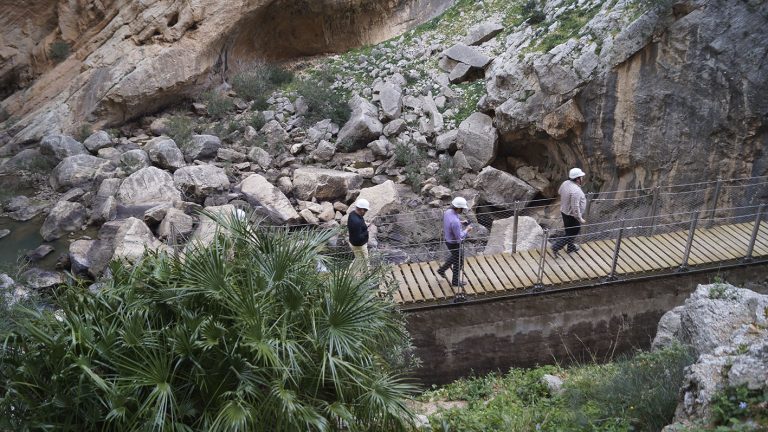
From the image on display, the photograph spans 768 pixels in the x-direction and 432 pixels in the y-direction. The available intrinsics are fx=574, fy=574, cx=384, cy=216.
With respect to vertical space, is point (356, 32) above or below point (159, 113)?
above

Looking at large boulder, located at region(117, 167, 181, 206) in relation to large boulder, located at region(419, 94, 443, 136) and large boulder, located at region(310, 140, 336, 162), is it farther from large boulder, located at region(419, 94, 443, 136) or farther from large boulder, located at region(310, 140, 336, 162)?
large boulder, located at region(419, 94, 443, 136)

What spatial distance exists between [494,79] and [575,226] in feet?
29.4

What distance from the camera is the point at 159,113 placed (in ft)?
69.5

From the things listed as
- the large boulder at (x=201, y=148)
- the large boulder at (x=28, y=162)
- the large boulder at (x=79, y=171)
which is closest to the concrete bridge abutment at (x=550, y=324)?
the large boulder at (x=201, y=148)

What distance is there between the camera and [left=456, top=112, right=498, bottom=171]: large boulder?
1698 centimetres

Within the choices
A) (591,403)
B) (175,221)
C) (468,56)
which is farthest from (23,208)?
(591,403)

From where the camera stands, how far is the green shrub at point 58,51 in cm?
2075

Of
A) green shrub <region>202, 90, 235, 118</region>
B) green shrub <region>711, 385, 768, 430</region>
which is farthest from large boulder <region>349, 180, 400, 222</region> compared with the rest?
green shrub <region>711, 385, 768, 430</region>

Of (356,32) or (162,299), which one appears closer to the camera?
(162,299)

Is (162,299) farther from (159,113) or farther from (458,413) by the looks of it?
(159,113)

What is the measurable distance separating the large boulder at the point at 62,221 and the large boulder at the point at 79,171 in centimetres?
164

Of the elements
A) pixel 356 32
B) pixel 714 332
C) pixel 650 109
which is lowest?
pixel 714 332

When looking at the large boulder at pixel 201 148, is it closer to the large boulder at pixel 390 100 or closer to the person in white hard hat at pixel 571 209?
the large boulder at pixel 390 100

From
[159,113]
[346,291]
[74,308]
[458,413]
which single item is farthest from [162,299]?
[159,113]
